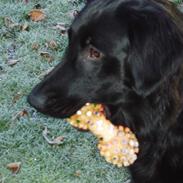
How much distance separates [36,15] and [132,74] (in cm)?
341

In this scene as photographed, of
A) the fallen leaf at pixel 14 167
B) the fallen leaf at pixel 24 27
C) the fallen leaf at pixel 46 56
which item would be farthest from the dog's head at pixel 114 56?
the fallen leaf at pixel 24 27

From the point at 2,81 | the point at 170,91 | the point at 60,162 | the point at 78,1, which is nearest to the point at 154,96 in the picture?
the point at 170,91

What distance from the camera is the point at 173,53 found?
2.65 m

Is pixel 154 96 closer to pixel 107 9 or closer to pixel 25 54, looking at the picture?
pixel 107 9

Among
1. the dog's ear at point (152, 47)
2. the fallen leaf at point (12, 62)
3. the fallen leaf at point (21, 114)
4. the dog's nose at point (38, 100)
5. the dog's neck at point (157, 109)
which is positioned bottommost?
the fallen leaf at point (12, 62)

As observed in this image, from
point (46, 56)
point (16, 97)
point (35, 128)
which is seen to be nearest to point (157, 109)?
point (35, 128)

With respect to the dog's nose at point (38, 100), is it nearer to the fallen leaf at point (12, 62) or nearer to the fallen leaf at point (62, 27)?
the fallen leaf at point (12, 62)

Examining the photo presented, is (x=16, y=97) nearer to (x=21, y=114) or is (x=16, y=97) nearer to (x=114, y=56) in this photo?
(x=21, y=114)

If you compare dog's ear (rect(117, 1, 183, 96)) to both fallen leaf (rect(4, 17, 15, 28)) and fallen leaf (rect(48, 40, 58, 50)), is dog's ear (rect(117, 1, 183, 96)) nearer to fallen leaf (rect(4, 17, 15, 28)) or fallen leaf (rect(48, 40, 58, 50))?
fallen leaf (rect(48, 40, 58, 50))

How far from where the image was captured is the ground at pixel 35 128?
13.1 feet

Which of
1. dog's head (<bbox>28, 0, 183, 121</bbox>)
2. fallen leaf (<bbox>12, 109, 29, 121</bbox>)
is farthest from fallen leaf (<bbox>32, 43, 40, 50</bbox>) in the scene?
dog's head (<bbox>28, 0, 183, 121</bbox>)

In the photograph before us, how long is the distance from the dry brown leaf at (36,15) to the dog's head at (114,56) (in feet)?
9.82

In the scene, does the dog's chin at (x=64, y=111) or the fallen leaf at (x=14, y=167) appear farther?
the fallen leaf at (x=14, y=167)

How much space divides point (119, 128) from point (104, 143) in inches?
4.6
